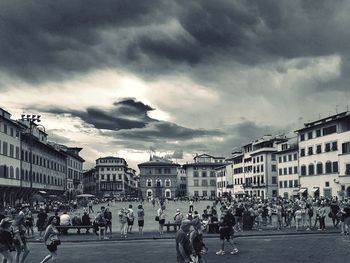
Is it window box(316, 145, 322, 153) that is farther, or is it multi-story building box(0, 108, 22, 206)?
window box(316, 145, 322, 153)

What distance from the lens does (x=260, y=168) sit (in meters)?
91.3

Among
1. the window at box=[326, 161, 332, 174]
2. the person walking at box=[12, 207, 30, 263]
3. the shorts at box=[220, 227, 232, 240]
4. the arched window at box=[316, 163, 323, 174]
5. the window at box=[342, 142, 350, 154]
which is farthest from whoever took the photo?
the arched window at box=[316, 163, 323, 174]

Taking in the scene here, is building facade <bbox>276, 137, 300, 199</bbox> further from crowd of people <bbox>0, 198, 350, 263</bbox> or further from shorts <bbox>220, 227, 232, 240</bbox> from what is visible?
shorts <bbox>220, 227, 232, 240</bbox>

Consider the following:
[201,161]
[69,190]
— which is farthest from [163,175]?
[69,190]

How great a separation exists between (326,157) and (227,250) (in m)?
45.7

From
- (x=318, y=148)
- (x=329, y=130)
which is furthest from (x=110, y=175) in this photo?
(x=329, y=130)

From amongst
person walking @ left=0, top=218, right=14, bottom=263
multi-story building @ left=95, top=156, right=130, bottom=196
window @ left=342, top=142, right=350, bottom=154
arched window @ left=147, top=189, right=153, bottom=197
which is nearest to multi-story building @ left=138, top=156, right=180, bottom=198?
arched window @ left=147, top=189, right=153, bottom=197

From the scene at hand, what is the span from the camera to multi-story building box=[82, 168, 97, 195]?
492 ft

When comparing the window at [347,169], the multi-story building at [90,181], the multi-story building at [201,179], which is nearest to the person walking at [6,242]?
the window at [347,169]

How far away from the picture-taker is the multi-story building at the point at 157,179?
459ft

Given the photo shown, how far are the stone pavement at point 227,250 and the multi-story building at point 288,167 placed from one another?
52320 mm

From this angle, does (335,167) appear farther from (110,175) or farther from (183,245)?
(110,175)

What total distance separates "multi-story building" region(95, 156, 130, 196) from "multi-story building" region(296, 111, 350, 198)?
87391 mm

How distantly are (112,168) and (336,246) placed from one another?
133061 millimetres
